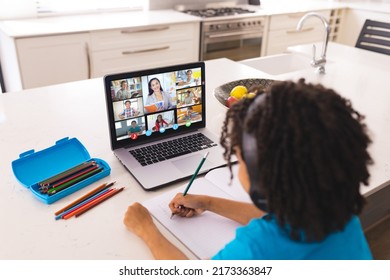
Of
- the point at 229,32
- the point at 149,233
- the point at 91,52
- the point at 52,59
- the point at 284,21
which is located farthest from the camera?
the point at 284,21

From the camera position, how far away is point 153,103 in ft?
4.33

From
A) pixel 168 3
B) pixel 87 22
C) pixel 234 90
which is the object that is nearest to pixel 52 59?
pixel 87 22

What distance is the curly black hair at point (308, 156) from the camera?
0.66m

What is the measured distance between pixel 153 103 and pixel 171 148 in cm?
17

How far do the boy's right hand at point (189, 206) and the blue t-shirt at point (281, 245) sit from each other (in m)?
0.27

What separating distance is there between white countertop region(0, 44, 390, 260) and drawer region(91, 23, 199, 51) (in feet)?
3.64

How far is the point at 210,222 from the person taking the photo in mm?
1037

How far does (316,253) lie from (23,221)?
75 centimetres

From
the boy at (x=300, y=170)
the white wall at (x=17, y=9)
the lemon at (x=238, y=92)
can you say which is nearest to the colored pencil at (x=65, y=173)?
the boy at (x=300, y=170)

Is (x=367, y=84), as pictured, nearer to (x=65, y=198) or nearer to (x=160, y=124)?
(x=160, y=124)

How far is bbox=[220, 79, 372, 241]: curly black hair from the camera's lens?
2.17 feet

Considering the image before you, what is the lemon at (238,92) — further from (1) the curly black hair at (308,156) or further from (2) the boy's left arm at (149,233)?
(1) the curly black hair at (308,156)

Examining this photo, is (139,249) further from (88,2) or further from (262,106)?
(88,2)

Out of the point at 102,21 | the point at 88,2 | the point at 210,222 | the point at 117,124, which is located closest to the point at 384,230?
the point at 210,222
